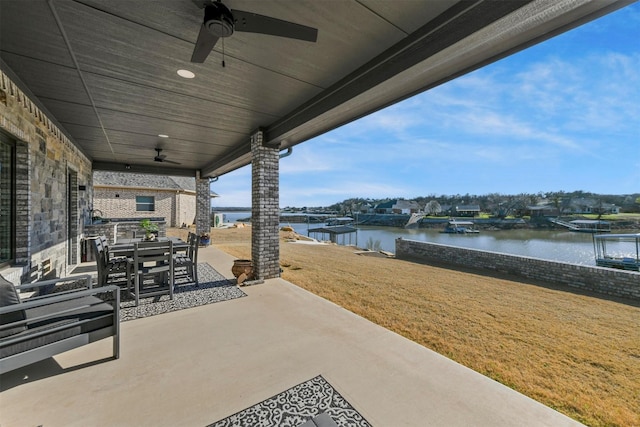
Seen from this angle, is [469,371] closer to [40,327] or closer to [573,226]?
[40,327]

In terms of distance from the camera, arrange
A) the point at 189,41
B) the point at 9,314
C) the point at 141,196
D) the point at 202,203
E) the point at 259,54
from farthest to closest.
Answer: the point at 141,196 → the point at 202,203 → the point at 259,54 → the point at 189,41 → the point at 9,314

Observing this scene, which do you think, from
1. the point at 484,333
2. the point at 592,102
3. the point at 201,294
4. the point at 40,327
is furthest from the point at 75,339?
the point at 592,102

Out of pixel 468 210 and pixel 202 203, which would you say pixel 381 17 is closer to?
pixel 202 203

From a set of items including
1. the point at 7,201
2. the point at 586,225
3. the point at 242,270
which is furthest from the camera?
the point at 586,225

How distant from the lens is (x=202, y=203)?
1072cm

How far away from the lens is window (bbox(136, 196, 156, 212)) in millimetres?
15664

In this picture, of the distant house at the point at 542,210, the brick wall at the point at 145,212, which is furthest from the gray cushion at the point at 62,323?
the distant house at the point at 542,210

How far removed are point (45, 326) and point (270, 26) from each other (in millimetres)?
3047

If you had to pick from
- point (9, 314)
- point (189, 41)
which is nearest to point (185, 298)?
point (9, 314)

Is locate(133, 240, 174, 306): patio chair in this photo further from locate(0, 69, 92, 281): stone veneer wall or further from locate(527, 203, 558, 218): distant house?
locate(527, 203, 558, 218): distant house

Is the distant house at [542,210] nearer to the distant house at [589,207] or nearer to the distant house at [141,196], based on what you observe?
the distant house at [589,207]

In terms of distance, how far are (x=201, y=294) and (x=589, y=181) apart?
67829 millimetres

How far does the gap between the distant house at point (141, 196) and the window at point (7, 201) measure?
12436mm

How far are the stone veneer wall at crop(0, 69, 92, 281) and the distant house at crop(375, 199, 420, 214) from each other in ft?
168
